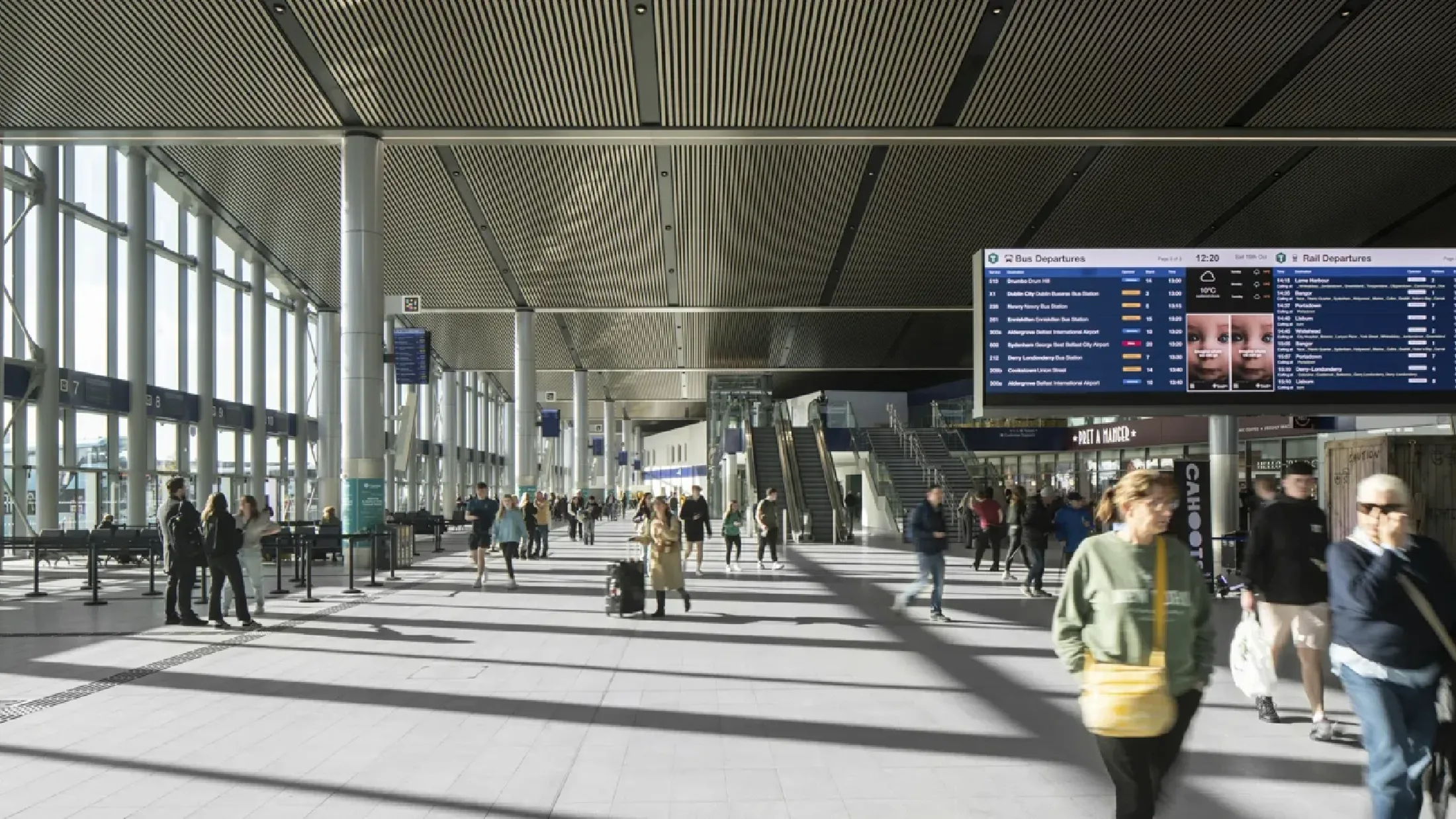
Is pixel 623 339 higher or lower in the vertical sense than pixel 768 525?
higher

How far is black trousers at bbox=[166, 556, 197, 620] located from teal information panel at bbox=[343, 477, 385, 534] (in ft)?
17.0

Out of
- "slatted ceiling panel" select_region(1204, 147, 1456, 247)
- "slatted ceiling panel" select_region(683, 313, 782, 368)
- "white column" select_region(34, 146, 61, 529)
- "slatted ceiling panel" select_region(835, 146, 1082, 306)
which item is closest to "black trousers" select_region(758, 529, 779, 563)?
"slatted ceiling panel" select_region(835, 146, 1082, 306)

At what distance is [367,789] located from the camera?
521cm

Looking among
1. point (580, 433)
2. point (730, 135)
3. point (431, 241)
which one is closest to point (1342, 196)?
point (730, 135)

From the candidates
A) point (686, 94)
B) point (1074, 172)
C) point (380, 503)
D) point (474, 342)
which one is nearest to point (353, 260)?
point (380, 503)

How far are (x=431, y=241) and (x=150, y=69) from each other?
11.0m

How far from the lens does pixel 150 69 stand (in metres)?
14.0

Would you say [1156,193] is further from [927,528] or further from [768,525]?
[927,528]

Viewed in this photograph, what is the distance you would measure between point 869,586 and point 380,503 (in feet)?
23.4

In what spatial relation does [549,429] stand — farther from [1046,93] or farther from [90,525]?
[1046,93]

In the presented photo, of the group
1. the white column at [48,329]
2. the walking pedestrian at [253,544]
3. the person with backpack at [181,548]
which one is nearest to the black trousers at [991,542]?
the walking pedestrian at [253,544]

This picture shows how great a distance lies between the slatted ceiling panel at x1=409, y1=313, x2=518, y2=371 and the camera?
114ft

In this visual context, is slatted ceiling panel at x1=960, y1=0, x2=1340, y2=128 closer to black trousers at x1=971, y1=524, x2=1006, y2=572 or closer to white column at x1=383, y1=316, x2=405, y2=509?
black trousers at x1=971, y1=524, x2=1006, y2=572

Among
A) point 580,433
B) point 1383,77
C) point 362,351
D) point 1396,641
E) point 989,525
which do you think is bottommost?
point 989,525
